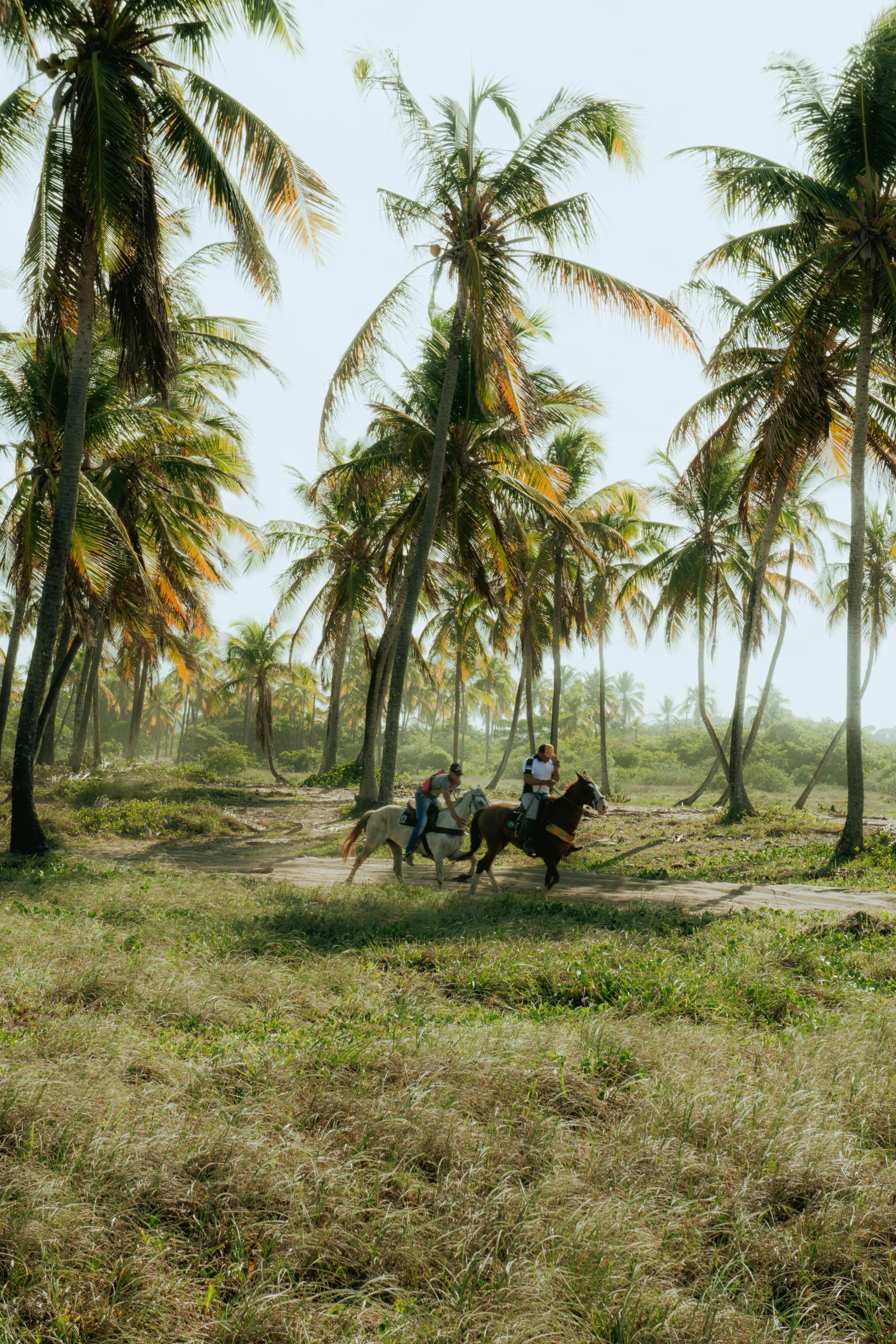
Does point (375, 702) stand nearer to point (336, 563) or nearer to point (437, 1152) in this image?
point (336, 563)

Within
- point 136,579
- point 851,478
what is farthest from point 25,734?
point 851,478

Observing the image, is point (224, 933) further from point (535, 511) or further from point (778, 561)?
point (778, 561)

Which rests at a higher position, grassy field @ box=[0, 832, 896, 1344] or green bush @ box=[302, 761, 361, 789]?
green bush @ box=[302, 761, 361, 789]

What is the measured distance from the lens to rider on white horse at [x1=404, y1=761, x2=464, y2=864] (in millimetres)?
11531

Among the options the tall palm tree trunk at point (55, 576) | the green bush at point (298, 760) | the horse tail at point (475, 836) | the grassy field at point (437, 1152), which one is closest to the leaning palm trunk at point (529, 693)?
the horse tail at point (475, 836)

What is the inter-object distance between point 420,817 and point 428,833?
0.94 feet

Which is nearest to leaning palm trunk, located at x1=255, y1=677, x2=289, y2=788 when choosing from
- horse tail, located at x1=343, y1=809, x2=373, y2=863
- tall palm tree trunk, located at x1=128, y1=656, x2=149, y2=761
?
tall palm tree trunk, located at x1=128, y1=656, x2=149, y2=761

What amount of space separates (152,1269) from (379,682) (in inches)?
855

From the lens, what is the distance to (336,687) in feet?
105

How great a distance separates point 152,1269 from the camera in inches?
122

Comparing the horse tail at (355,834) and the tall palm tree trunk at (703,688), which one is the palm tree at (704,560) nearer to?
the tall palm tree trunk at (703,688)

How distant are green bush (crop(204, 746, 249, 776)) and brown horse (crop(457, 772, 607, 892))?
26305 mm

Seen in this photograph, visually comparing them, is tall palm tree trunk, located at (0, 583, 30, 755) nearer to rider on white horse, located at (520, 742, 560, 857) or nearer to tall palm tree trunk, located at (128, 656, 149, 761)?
rider on white horse, located at (520, 742, 560, 857)

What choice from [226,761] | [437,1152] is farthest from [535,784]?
[226,761]
